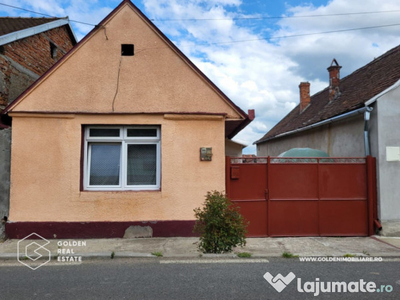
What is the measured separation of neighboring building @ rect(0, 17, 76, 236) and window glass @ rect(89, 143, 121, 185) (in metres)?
1.88

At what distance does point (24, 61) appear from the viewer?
377 inches

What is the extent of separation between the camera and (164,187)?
7.51 m

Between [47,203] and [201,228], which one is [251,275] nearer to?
[201,228]

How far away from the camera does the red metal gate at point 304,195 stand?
25.6ft

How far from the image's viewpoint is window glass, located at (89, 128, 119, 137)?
7766 millimetres

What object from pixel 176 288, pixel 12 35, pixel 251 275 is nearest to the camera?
pixel 176 288

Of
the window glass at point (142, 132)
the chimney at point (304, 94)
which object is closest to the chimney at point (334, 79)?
the chimney at point (304, 94)

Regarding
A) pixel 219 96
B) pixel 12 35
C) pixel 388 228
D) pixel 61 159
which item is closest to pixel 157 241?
pixel 61 159

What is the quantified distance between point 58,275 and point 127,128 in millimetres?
3699

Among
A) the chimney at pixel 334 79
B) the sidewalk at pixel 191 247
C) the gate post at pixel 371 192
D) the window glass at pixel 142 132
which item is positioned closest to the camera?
the sidewalk at pixel 191 247

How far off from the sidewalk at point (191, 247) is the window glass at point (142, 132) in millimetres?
2448

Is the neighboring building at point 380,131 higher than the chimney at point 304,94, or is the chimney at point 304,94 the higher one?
the chimney at point 304,94

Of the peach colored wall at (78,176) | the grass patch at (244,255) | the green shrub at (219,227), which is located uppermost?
the peach colored wall at (78,176)

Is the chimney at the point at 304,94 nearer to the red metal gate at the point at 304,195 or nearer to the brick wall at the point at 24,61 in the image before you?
the red metal gate at the point at 304,195
